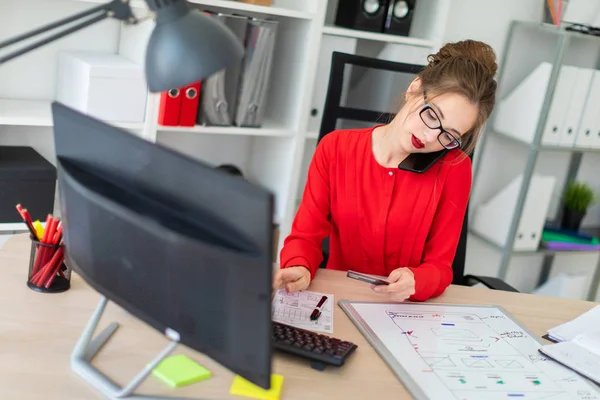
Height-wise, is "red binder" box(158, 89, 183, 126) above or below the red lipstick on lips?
below

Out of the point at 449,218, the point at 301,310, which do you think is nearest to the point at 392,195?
the point at 449,218

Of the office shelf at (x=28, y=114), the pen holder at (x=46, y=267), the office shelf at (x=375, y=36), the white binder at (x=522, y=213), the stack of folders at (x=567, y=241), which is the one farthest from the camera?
the stack of folders at (x=567, y=241)

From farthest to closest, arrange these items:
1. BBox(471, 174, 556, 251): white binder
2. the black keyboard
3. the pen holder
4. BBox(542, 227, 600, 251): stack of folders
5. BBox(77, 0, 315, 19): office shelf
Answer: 1. BBox(542, 227, 600, 251): stack of folders
2. BBox(471, 174, 556, 251): white binder
3. BBox(77, 0, 315, 19): office shelf
4. the pen holder
5. the black keyboard

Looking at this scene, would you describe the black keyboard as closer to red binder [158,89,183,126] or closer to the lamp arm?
the lamp arm

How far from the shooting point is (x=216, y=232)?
0.91m

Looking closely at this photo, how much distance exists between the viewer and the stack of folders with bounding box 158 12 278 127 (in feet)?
7.76

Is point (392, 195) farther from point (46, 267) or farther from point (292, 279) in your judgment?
point (46, 267)

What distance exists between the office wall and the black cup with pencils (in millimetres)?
2124

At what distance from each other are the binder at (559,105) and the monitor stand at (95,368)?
88.7 inches

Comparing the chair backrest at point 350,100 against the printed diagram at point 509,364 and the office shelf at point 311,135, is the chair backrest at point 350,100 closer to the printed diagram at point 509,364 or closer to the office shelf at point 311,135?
the office shelf at point 311,135

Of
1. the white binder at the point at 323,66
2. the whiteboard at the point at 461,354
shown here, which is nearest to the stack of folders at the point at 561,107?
the white binder at the point at 323,66

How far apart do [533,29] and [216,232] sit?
266 centimetres

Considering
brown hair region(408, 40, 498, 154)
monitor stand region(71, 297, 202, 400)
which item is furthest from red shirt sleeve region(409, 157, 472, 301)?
monitor stand region(71, 297, 202, 400)

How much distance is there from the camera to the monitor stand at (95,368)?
3.44 ft
